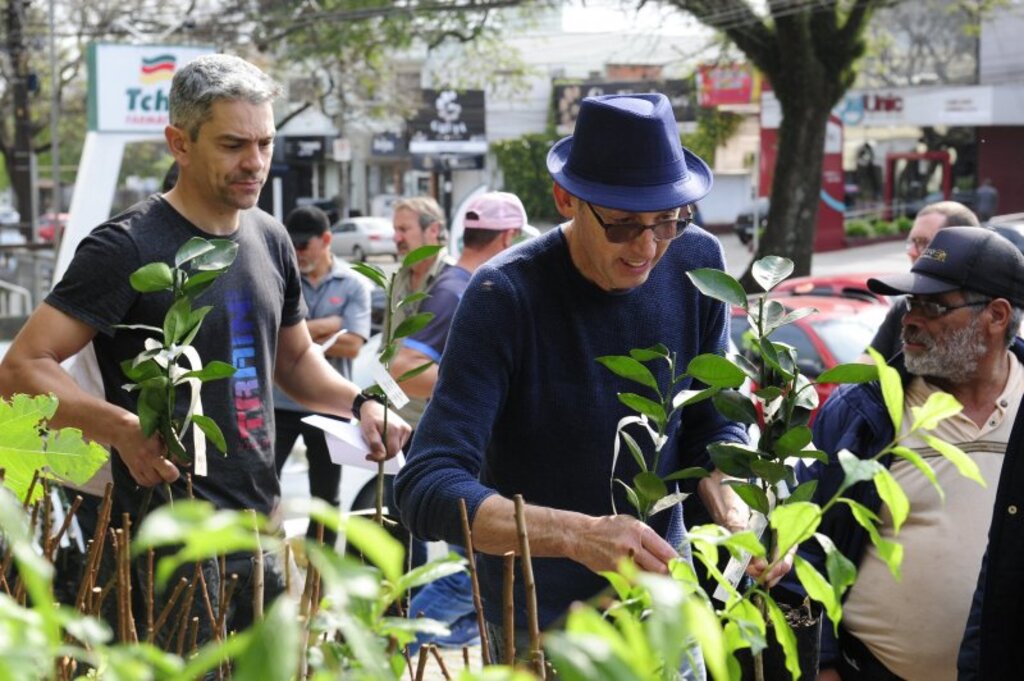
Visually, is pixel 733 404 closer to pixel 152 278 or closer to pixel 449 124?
pixel 152 278

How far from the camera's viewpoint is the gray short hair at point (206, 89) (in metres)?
3.12

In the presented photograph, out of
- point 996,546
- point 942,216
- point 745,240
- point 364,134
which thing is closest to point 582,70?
point 364,134

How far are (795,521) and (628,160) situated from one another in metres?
1.16

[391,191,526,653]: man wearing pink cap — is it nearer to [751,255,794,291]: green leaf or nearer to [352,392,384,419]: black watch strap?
[352,392,384,419]: black watch strap

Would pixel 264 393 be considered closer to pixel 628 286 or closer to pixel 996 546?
pixel 628 286

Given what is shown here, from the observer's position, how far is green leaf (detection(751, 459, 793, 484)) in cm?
194

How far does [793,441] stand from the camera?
1942 mm

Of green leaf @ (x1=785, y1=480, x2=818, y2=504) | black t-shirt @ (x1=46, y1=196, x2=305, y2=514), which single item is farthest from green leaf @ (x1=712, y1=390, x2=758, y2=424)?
black t-shirt @ (x1=46, y1=196, x2=305, y2=514)

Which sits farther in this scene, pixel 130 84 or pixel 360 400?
pixel 130 84

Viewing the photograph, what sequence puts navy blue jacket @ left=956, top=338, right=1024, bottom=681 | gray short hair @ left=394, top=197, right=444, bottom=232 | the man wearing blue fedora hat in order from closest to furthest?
the man wearing blue fedora hat
navy blue jacket @ left=956, top=338, right=1024, bottom=681
gray short hair @ left=394, top=197, right=444, bottom=232

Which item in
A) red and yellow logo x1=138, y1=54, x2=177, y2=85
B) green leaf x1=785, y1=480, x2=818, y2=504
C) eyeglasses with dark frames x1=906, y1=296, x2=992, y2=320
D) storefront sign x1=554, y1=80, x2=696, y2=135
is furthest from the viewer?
storefront sign x1=554, y1=80, x2=696, y2=135

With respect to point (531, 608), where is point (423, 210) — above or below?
above

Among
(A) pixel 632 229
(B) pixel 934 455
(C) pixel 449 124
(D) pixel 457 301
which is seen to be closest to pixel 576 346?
(A) pixel 632 229

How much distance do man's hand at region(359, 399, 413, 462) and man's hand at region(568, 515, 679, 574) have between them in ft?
2.76
